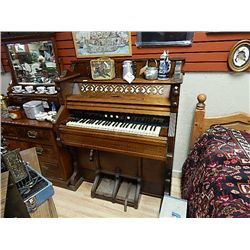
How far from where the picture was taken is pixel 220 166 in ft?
3.75

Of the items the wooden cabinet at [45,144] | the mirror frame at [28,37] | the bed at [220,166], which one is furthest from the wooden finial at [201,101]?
the mirror frame at [28,37]

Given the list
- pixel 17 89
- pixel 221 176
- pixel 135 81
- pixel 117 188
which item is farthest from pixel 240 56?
pixel 17 89

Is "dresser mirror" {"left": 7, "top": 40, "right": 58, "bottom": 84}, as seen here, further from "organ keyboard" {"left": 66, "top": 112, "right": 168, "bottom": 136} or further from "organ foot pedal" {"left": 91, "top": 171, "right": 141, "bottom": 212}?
"organ foot pedal" {"left": 91, "top": 171, "right": 141, "bottom": 212}

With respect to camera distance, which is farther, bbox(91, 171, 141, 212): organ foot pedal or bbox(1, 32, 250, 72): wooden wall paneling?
bbox(91, 171, 141, 212): organ foot pedal

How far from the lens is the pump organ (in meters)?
1.31

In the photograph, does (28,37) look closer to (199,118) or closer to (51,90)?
(51,90)

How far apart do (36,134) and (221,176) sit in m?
1.55

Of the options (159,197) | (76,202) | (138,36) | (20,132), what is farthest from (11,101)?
(159,197)

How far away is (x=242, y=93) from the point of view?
1513mm

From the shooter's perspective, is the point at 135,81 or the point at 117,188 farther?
the point at 117,188

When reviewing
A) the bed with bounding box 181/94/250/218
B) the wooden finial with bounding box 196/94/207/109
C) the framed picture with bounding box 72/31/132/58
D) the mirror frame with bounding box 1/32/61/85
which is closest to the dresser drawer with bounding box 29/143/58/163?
the mirror frame with bounding box 1/32/61/85

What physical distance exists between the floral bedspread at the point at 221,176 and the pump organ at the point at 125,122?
0.26 metres

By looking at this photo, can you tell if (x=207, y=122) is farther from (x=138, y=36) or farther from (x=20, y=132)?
(x=20, y=132)

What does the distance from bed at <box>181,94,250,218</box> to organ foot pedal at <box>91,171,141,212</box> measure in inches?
21.0
